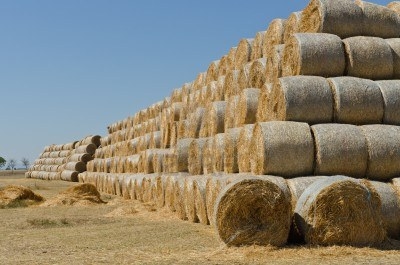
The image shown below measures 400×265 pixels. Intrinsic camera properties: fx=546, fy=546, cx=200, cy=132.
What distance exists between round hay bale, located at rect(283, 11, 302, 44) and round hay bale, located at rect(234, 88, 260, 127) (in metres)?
1.22

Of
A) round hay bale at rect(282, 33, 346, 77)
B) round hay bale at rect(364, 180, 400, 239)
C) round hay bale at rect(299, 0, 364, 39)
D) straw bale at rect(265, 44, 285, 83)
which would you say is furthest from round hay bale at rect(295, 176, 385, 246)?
round hay bale at rect(299, 0, 364, 39)

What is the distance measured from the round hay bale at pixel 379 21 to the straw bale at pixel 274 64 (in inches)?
62.0

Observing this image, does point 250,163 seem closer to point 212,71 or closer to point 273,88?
point 273,88

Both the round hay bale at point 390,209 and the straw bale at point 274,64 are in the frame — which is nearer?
the round hay bale at point 390,209

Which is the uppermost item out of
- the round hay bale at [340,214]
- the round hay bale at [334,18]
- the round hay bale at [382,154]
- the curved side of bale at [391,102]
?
the round hay bale at [334,18]

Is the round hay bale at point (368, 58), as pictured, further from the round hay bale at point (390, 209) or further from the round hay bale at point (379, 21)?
the round hay bale at point (390, 209)

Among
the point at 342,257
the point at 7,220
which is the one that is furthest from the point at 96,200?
the point at 342,257

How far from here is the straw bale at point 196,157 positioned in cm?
1201

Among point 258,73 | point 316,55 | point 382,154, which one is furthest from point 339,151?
point 258,73

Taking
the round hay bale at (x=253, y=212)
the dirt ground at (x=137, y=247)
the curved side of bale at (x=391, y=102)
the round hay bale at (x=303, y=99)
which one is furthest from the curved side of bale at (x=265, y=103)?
the round hay bale at (x=253, y=212)

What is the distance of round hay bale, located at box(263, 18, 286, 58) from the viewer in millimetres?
10932

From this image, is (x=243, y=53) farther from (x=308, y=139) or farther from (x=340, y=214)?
(x=340, y=214)

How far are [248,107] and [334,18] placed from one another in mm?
2206

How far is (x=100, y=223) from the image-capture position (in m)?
11.0
